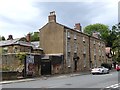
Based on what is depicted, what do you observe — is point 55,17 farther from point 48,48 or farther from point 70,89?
point 70,89

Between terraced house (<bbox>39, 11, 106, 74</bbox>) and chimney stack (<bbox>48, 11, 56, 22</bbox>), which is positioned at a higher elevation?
chimney stack (<bbox>48, 11, 56, 22</bbox>)

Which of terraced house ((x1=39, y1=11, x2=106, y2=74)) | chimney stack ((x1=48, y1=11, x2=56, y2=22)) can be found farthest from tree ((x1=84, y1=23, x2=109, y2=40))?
chimney stack ((x1=48, y1=11, x2=56, y2=22))

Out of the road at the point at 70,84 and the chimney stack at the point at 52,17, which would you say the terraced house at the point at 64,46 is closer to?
the chimney stack at the point at 52,17

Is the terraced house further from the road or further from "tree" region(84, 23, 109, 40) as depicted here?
"tree" region(84, 23, 109, 40)

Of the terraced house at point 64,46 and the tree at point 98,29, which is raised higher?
the tree at point 98,29

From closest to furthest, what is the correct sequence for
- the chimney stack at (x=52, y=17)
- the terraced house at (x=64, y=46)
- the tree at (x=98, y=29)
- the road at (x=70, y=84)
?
the road at (x=70, y=84) < the terraced house at (x=64, y=46) < the chimney stack at (x=52, y=17) < the tree at (x=98, y=29)

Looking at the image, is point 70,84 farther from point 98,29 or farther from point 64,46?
point 98,29

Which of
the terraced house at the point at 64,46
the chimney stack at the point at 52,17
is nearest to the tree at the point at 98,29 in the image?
the terraced house at the point at 64,46

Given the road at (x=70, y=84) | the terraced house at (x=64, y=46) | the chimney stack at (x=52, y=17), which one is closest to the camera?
the road at (x=70, y=84)

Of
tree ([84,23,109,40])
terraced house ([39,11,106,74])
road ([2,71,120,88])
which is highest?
tree ([84,23,109,40])

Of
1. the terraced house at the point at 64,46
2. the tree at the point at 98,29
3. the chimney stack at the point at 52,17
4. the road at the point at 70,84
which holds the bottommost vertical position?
the road at the point at 70,84

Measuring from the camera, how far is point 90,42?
194 ft

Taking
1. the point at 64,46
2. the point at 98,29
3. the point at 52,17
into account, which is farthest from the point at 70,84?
the point at 98,29

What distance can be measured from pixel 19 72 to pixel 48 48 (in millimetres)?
14864
